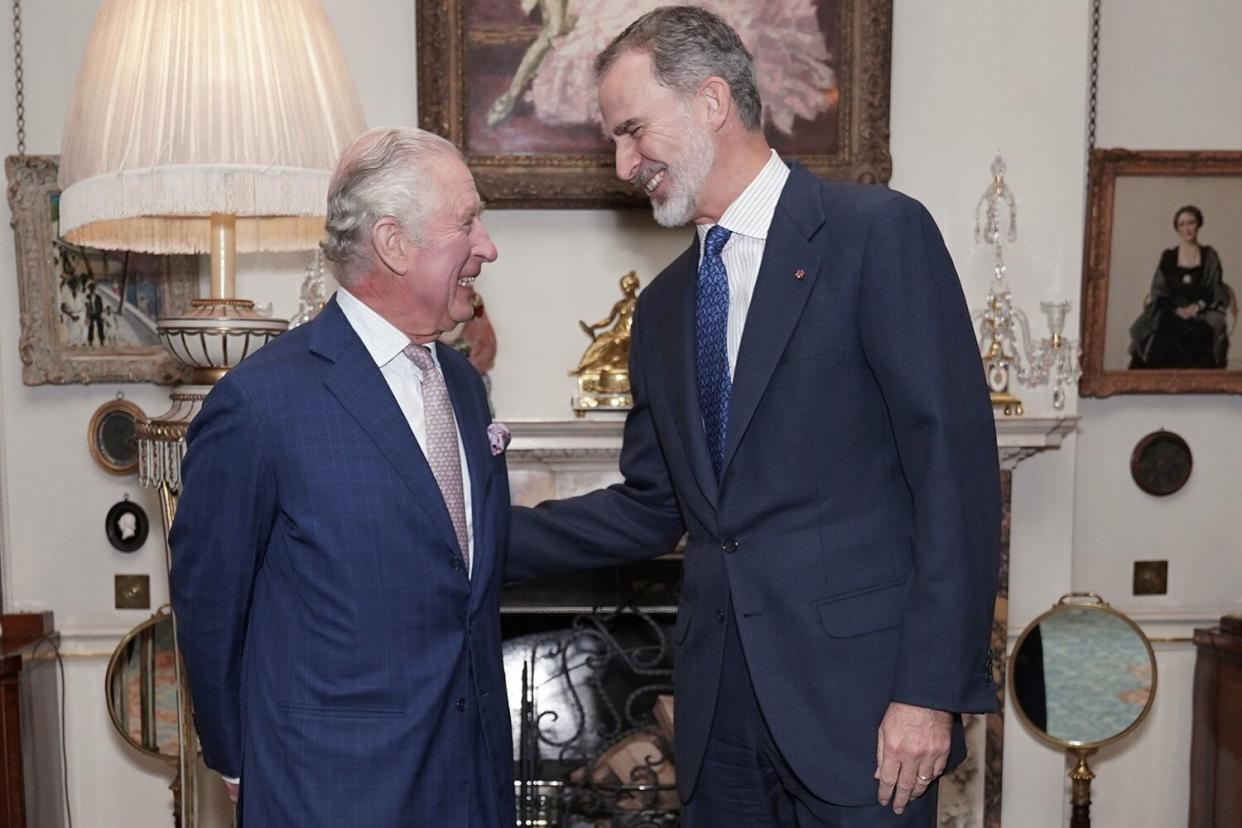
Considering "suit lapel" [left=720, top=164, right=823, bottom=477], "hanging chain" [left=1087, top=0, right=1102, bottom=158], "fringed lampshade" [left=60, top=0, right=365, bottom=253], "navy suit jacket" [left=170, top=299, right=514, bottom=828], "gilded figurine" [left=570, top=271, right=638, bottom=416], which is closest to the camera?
"navy suit jacket" [left=170, top=299, right=514, bottom=828]

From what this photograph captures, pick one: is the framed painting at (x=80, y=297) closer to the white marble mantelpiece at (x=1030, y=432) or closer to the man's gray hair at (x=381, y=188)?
the man's gray hair at (x=381, y=188)

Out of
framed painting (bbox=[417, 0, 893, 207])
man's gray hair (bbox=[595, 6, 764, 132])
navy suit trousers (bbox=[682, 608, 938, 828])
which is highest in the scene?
framed painting (bbox=[417, 0, 893, 207])

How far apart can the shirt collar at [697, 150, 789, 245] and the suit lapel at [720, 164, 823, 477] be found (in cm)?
6

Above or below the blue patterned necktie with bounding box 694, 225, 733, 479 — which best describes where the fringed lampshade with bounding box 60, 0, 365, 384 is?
above

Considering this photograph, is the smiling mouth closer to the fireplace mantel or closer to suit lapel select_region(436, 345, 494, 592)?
suit lapel select_region(436, 345, 494, 592)

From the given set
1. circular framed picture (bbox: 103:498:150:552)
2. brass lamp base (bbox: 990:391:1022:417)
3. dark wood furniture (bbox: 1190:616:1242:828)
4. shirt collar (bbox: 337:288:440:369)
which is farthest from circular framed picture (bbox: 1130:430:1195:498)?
circular framed picture (bbox: 103:498:150:552)

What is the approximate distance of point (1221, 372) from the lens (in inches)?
152

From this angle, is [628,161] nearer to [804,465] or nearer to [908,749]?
[804,465]

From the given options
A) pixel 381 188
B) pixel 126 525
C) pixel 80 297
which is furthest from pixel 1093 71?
pixel 126 525

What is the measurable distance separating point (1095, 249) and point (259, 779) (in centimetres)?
312

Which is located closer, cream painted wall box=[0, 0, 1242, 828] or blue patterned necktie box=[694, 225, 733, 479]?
blue patterned necktie box=[694, 225, 733, 479]

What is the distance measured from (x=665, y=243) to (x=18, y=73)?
2.02 m

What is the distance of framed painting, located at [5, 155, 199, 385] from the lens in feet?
11.6

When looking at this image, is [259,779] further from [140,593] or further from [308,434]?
[140,593]
